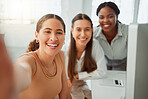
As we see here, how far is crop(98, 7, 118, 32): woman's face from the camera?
84 centimetres

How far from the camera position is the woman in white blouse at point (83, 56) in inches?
28.1

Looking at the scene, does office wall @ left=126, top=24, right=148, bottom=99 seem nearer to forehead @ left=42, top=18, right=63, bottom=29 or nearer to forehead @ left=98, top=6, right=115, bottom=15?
forehead @ left=42, top=18, right=63, bottom=29

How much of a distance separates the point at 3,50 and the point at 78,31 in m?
0.64

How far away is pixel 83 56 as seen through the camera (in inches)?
29.8

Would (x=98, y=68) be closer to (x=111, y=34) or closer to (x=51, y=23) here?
(x=111, y=34)

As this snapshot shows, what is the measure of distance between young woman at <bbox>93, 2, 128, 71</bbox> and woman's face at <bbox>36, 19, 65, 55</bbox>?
17.3 inches

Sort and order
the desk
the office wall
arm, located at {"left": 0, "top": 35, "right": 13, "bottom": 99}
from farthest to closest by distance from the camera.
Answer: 1. the desk
2. the office wall
3. arm, located at {"left": 0, "top": 35, "right": 13, "bottom": 99}

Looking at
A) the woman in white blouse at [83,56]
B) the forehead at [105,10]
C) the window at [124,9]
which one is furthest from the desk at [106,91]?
the window at [124,9]

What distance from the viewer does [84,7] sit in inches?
41.9

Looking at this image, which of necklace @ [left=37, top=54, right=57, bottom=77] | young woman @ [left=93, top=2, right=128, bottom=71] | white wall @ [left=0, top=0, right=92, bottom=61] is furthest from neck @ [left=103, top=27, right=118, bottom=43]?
necklace @ [left=37, top=54, right=57, bottom=77]

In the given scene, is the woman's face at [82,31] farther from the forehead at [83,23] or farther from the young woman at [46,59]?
the young woman at [46,59]

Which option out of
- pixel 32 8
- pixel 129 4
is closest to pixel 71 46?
pixel 129 4

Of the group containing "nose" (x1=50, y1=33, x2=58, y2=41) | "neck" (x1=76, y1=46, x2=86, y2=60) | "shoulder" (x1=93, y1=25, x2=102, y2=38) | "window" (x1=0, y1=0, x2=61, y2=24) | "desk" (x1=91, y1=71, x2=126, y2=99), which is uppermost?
"window" (x1=0, y1=0, x2=61, y2=24)

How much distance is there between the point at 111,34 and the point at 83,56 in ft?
0.74
